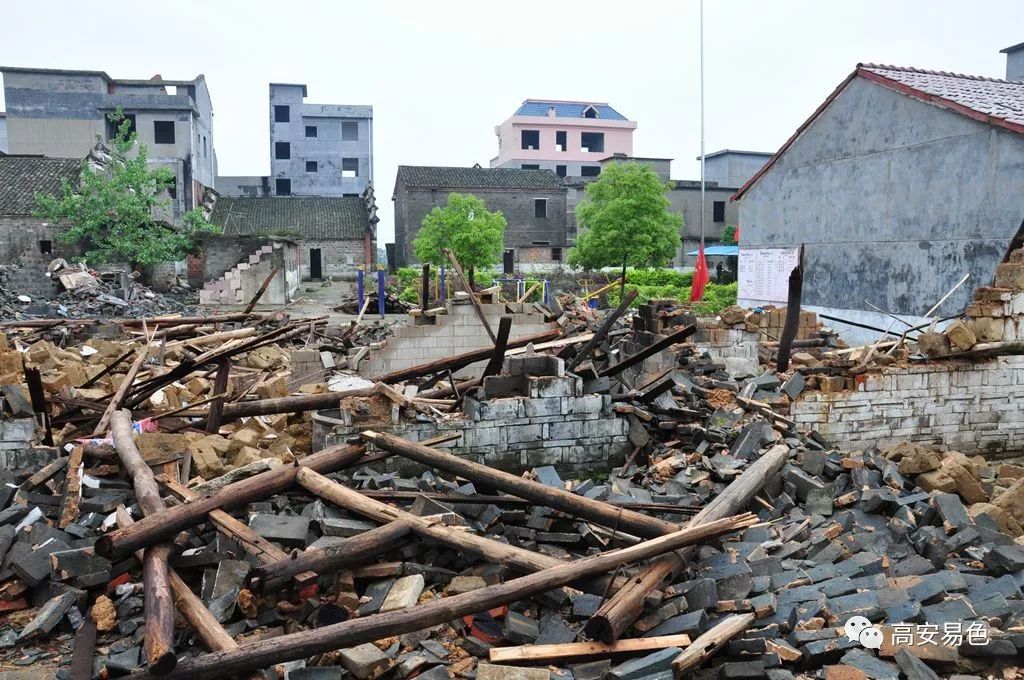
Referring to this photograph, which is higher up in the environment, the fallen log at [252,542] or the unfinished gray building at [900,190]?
the unfinished gray building at [900,190]

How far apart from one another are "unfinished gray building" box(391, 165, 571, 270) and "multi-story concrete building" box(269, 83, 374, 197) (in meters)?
9.22

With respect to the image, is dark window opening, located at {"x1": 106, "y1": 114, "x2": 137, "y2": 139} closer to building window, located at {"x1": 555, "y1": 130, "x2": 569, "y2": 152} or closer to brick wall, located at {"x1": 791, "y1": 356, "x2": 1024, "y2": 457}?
building window, located at {"x1": 555, "y1": 130, "x2": 569, "y2": 152}

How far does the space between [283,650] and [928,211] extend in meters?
15.5

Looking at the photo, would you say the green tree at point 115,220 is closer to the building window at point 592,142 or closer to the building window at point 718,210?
the building window at point 718,210

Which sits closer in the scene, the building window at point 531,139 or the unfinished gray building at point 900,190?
the unfinished gray building at point 900,190

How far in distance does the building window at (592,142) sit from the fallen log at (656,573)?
50871 millimetres

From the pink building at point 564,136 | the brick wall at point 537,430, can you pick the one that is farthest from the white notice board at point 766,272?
the pink building at point 564,136

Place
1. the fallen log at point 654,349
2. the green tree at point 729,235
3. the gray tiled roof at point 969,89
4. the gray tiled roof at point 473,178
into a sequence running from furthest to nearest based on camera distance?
the gray tiled roof at point 473,178 → the green tree at point 729,235 → the gray tiled roof at point 969,89 → the fallen log at point 654,349

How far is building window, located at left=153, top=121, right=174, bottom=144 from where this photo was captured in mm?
39312

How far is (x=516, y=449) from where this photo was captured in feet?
26.8

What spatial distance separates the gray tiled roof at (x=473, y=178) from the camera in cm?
4309

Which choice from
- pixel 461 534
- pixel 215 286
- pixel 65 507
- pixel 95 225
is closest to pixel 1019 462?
pixel 461 534

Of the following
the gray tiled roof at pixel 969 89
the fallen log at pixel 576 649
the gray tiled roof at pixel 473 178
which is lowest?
the fallen log at pixel 576 649

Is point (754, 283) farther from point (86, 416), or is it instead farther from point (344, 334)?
point (86, 416)
